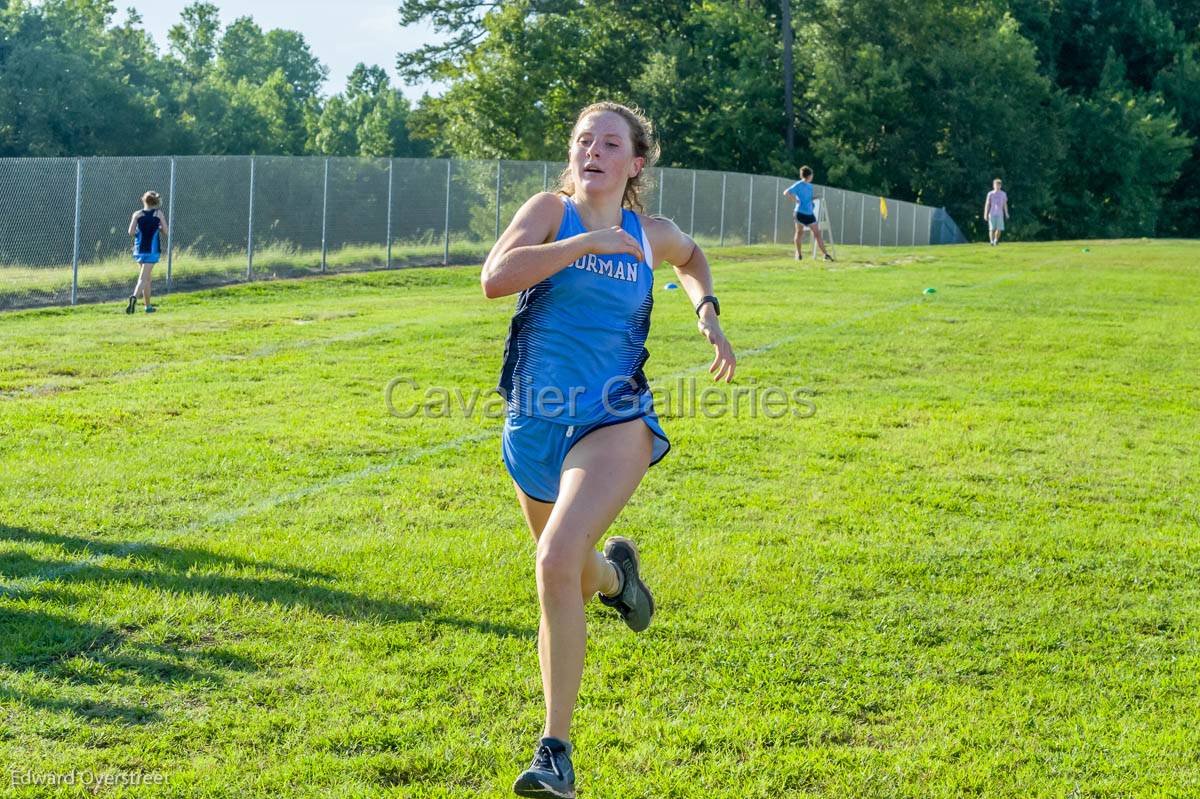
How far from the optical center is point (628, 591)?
4.65m

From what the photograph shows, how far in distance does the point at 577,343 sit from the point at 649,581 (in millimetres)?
1929

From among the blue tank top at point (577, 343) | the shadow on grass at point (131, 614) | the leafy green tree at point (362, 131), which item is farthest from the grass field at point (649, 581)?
the leafy green tree at point (362, 131)

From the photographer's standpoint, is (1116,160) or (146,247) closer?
(146,247)

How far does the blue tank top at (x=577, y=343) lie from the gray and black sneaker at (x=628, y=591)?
0.69 m

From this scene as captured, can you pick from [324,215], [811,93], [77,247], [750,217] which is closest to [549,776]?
[77,247]

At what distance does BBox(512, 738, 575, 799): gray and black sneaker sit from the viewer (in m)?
3.53

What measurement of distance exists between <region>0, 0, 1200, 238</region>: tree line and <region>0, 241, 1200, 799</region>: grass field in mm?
41565

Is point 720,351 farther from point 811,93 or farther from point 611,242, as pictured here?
point 811,93

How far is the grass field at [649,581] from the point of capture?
399 centimetres

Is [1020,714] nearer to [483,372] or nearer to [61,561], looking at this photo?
[61,561]

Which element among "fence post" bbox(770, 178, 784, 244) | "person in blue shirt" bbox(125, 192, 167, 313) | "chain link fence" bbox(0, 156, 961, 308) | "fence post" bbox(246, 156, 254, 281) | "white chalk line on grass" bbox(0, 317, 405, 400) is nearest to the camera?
"white chalk line on grass" bbox(0, 317, 405, 400)

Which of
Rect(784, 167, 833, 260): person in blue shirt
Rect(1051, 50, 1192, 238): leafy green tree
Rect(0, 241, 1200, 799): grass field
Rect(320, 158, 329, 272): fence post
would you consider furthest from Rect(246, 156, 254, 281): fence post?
Rect(1051, 50, 1192, 238): leafy green tree

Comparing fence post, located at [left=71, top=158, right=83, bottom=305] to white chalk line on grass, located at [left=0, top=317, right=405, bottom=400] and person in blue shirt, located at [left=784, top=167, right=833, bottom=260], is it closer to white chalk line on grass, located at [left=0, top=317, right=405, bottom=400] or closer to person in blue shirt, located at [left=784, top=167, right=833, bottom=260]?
white chalk line on grass, located at [left=0, top=317, right=405, bottom=400]

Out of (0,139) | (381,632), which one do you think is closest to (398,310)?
(381,632)
